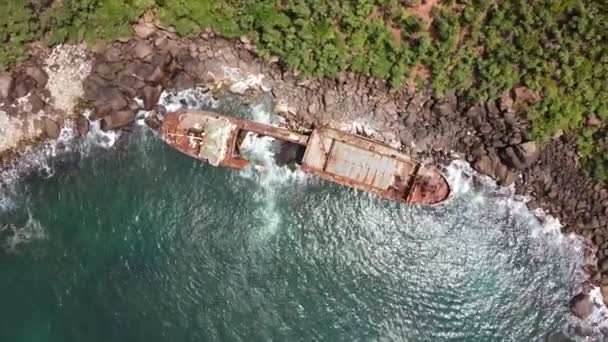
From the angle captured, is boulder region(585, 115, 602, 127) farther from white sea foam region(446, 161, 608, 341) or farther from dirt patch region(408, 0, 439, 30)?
dirt patch region(408, 0, 439, 30)

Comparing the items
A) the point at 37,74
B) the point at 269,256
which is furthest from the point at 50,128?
the point at 269,256

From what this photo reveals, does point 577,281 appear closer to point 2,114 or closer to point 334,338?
point 334,338

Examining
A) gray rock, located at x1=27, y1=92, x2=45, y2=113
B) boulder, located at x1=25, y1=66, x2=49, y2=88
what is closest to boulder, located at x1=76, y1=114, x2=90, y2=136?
gray rock, located at x1=27, y1=92, x2=45, y2=113

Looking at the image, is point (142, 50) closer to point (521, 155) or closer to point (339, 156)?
point (339, 156)

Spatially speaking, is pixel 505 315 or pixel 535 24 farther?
pixel 505 315

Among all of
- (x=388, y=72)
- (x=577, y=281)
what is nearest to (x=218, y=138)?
(x=388, y=72)

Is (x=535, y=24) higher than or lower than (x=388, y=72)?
higher

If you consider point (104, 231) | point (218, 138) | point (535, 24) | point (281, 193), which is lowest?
point (104, 231)
